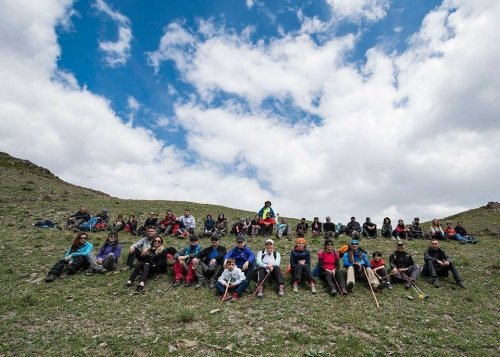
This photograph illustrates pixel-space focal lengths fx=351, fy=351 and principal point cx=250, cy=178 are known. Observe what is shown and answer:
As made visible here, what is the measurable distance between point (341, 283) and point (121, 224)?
1742 cm

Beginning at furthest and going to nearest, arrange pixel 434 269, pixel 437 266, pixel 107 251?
pixel 107 251, pixel 437 266, pixel 434 269

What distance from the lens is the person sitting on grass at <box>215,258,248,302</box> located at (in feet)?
41.3

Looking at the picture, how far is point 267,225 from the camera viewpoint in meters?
25.5

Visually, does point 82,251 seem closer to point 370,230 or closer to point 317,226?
point 317,226

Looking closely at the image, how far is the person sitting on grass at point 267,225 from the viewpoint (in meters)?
25.5

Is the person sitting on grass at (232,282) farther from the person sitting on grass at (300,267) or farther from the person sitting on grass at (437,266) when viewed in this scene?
the person sitting on grass at (437,266)

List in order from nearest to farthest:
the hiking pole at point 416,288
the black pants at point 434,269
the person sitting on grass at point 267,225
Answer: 1. the hiking pole at point 416,288
2. the black pants at point 434,269
3. the person sitting on grass at point 267,225

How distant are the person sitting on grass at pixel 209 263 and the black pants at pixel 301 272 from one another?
299 centimetres

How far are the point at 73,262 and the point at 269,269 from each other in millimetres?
8277

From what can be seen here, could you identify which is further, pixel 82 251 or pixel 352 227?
pixel 352 227

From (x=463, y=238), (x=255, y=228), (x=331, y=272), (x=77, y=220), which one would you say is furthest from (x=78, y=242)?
(x=463, y=238)

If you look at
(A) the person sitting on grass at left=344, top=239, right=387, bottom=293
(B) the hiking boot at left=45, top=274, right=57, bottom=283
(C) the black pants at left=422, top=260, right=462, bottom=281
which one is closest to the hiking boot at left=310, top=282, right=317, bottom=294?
(A) the person sitting on grass at left=344, top=239, right=387, bottom=293

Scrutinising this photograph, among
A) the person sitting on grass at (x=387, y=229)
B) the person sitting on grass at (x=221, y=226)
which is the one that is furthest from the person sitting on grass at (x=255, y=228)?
the person sitting on grass at (x=387, y=229)

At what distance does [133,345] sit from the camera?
29.2ft
